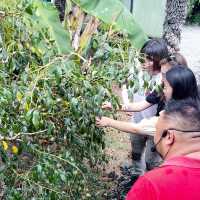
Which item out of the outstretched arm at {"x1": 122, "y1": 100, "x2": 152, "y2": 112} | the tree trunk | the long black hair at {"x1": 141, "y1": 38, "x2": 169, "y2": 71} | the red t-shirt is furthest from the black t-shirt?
the tree trunk

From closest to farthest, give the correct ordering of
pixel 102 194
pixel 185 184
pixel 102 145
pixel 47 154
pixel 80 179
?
pixel 185 184
pixel 47 154
pixel 80 179
pixel 102 145
pixel 102 194

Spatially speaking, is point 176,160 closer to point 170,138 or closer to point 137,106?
point 170,138

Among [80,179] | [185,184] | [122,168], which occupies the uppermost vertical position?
[185,184]

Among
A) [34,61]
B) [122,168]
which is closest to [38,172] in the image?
[34,61]

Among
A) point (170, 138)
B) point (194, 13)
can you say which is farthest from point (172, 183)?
point (194, 13)

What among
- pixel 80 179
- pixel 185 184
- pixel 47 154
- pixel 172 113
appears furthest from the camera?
pixel 80 179

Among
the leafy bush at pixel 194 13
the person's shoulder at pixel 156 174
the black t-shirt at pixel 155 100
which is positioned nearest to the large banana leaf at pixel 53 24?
the black t-shirt at pixel 155 100

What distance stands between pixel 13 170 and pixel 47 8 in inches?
80.6

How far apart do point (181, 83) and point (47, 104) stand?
1190 millimetres

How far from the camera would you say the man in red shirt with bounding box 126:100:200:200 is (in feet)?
6.36

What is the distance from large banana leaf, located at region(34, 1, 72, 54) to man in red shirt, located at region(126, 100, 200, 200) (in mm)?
1988

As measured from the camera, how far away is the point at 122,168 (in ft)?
16.6

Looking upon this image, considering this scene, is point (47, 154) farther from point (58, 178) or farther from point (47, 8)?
point (47, 8)

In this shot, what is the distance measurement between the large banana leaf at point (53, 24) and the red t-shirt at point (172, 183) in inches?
89.3
